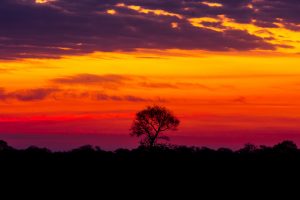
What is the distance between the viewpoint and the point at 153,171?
2512 inches


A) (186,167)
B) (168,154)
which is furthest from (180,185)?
(168,154)

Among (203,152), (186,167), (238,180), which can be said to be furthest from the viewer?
(203,152)

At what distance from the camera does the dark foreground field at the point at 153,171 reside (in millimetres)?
59250

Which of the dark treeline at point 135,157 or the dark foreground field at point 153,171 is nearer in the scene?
the dark foreground field at point 153,171

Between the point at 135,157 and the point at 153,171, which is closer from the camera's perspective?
the point at 153,171

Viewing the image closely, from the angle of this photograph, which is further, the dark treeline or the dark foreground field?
the dark treeline

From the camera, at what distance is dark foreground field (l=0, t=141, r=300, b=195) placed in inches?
2333

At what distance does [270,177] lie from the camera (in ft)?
204

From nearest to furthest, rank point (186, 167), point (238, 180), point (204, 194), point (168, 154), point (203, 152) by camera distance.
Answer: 1. point (204, 194)
2. point (238, 180)
3. point (186, 167)
4. point (168, 154)
5. point (203, 152)

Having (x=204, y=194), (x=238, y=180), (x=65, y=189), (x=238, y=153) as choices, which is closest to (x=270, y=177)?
(x=238, y=180)

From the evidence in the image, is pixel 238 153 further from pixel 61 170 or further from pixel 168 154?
pixel 61 170

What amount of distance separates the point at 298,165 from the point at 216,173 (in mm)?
7817

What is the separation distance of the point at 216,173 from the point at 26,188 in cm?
1476

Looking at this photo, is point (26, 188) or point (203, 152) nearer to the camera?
point (26, 188)
